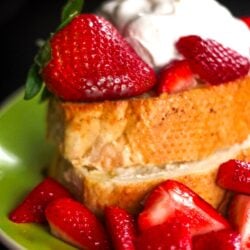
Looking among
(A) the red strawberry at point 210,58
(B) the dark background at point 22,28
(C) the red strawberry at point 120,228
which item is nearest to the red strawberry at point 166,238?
(C) the red strawberry at point 120,228

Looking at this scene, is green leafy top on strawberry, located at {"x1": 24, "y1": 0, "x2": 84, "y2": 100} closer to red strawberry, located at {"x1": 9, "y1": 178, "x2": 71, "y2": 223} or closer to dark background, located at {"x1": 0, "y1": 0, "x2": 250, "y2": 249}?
red strawberry, located at {"x1": 9, "y1": 178, "x2": 71, "y2": 223}

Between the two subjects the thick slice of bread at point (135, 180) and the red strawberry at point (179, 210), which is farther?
the thick slice of bread at point (135, 180)

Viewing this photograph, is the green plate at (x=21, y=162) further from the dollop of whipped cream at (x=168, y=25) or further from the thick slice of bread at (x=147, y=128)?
the dollop of whipped cream at (x=168, y=25)

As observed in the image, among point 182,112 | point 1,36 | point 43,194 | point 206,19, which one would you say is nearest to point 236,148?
point 182,112

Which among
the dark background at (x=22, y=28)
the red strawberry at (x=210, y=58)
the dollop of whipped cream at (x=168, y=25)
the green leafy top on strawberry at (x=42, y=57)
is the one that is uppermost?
the green leafy top on strawberry at (x=42, y=57)

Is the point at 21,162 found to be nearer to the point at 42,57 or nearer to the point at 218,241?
the point at 42,57

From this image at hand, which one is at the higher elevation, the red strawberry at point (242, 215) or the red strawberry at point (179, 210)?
the red strawberry at point (179, 210)

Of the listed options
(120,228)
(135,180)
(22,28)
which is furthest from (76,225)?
(22,28)
